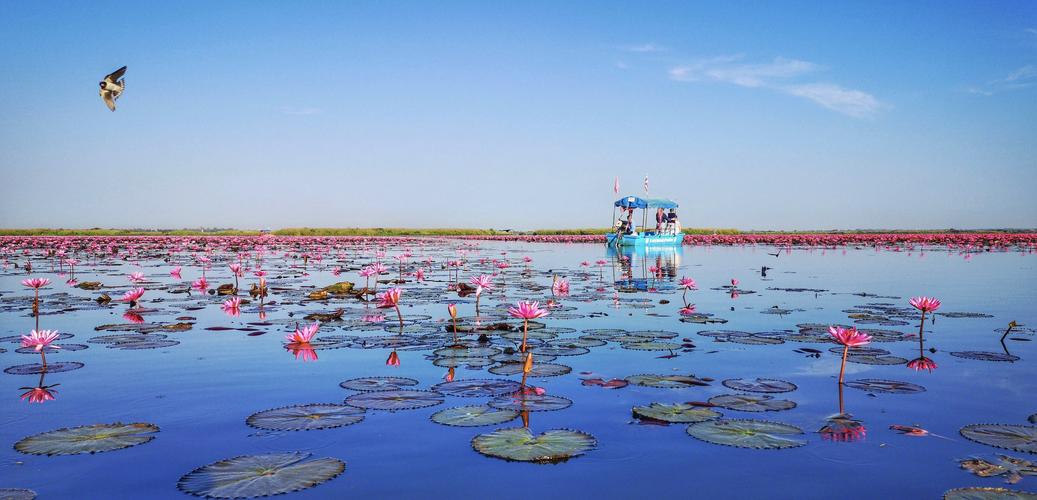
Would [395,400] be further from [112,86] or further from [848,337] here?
[112,86]

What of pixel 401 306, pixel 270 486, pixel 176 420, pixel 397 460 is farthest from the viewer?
pixel 401 306

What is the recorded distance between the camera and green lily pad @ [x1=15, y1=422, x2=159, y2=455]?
137 inches

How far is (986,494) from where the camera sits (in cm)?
291

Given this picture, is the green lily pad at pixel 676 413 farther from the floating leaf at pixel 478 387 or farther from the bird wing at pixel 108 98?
the bird wing at pixel 108 98

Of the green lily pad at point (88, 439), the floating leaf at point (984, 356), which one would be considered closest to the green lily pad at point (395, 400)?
the green lily pad at point (88, 439)

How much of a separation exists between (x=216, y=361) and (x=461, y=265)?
15535 mm

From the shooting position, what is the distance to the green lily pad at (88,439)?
137 inches

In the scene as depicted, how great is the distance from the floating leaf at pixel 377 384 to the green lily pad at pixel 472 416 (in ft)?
2.70

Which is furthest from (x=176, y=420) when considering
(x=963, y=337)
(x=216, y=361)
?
(x=963, y=337)

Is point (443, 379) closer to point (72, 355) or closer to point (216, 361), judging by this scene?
point (216, 361)

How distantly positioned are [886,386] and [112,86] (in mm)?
12766

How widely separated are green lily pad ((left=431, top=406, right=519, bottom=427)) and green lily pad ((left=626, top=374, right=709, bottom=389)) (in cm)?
146

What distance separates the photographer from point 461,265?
71.0ft

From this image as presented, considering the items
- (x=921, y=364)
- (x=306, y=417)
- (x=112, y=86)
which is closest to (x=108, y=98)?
(x=112, y=86)
